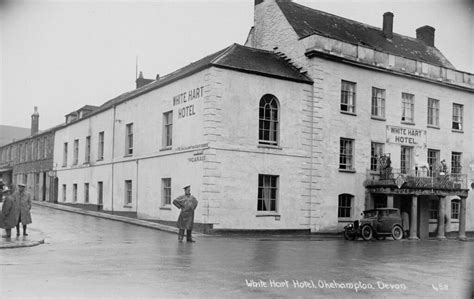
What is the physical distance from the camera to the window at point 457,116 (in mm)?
29656

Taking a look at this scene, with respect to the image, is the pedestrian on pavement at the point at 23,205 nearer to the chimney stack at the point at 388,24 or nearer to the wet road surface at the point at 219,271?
the wet road surface at the point at 219,271

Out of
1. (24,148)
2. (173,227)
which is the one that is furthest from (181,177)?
(24,148)

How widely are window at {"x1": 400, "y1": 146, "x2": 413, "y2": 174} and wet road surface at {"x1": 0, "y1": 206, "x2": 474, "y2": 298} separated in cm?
1035

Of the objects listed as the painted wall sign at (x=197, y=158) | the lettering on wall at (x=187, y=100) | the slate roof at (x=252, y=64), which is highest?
the slate roof at (x=252, y=64)

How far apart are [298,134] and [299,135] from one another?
0.24 feet

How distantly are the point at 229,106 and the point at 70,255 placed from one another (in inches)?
416

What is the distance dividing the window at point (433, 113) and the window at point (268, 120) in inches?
411

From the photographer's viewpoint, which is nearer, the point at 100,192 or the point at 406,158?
the point at 406,158

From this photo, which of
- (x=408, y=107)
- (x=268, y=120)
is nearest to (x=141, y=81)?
(x=268, y=120)

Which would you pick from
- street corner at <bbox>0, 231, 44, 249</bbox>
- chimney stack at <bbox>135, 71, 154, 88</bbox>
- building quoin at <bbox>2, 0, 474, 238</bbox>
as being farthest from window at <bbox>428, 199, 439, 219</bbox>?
chimney stack at <bbox>135, 71, 154, 88</bbox>

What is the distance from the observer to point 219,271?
10.6 meters

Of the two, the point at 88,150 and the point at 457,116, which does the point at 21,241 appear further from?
the point at 457,116

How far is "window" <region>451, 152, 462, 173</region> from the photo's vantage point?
29453 millimetres

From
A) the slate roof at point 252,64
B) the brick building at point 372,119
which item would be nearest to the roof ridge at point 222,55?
the slate roof at point 252,64
